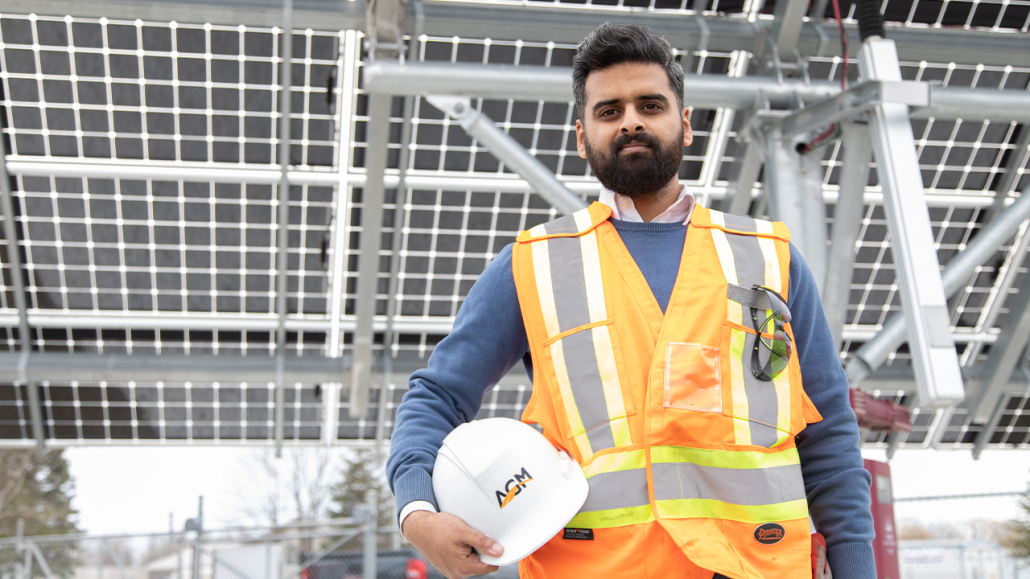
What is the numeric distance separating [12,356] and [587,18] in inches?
323

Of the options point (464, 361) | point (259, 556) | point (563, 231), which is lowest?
point (464, 361)

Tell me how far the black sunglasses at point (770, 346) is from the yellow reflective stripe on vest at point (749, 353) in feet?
0.04

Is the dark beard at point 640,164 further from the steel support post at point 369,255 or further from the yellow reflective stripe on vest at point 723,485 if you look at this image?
the steel support post at point 369,255

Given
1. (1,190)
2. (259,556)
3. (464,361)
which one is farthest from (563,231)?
(259,556)

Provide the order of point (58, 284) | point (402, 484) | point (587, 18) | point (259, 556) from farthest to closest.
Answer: point (259, 556), point (58, 284), point (587, 18), point (402, 484)

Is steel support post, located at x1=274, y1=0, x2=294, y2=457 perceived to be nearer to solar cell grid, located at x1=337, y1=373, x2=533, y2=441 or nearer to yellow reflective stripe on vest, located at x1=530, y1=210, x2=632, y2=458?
solar cell grid, located at x1=337, y1=373, x2=533, y2=441

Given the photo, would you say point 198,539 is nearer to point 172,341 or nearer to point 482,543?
point 172,341

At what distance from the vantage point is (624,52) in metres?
2.05

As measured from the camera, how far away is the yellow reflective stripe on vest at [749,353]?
1.86m

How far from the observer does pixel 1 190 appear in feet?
32.3

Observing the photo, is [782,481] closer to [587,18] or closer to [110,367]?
[587,18]

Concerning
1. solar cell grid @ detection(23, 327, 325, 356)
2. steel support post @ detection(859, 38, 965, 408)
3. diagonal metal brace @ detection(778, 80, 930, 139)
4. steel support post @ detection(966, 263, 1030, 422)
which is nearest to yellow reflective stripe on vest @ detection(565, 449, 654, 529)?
steel support post @ detection(859, 38, 965, 408)

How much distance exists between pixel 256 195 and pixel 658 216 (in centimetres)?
880

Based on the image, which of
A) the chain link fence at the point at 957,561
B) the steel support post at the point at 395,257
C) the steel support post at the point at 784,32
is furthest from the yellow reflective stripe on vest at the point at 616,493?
the chain link fence at the point at 957,561
